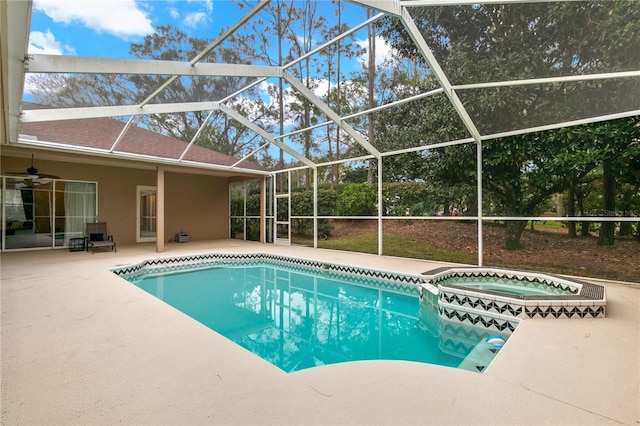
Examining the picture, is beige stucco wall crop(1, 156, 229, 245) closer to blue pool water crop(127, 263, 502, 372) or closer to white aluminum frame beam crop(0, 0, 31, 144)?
blue pool water crop(127, 263, 502, 372)

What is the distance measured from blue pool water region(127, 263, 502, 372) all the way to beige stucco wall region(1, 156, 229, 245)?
4.62m

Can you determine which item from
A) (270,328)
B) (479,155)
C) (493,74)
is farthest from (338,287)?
(493,74)

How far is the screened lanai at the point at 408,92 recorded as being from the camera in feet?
12.6

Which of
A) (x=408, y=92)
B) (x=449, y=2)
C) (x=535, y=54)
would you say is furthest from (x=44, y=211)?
(x=535, y=54)

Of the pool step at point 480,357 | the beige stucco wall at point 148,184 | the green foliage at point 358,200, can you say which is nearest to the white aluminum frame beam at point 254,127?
the green foliage at point 358,200

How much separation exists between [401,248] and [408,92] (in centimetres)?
583

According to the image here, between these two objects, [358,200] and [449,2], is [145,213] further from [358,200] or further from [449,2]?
[449,2]

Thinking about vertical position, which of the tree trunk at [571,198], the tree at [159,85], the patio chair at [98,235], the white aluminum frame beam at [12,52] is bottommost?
the patio chair at [98,235]

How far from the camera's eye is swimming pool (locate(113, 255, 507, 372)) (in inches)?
142

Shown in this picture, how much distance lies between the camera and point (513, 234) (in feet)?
27.5

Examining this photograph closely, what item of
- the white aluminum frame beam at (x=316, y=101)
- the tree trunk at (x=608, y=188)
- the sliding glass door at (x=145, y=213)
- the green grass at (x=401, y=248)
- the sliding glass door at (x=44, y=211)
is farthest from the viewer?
the sliding glass door at (x=145, y=213)

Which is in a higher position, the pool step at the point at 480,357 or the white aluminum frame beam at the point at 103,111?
the white aluminum frame beam at the point at 103,111

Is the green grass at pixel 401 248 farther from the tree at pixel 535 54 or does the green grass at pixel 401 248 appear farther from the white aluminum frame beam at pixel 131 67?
the white aluminum frame beam at pixel 131 67

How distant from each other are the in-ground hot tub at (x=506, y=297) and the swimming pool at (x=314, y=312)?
0.74 feet
